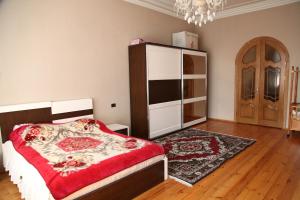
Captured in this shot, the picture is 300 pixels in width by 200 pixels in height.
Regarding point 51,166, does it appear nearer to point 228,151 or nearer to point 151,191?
point 151,191

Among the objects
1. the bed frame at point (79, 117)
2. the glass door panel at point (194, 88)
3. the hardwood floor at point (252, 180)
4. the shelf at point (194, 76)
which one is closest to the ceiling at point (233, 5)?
the shelf at point (194, 76)

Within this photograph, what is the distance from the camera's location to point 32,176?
189cm

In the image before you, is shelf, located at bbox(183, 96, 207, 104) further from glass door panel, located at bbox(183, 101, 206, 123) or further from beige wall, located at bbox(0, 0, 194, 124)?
beige wall, located at bbox(0, 0, 194, 124)

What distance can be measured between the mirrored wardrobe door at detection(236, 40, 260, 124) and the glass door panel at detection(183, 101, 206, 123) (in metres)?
0.93

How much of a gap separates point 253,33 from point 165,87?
2715 millimetres

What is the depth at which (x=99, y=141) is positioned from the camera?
8.87ft

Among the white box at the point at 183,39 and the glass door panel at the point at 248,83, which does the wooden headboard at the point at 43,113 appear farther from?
the glass door panel at the point at 248,83

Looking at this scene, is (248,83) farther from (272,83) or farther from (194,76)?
(194,76)

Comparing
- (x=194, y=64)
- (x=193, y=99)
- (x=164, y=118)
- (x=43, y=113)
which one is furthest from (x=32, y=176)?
(x=194, y=64)

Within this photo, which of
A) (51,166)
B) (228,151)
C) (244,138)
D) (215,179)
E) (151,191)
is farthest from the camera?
(244,138)

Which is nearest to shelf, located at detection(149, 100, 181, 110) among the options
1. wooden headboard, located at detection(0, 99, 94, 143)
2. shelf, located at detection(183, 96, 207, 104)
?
shelf, located at detection(183, 96, 207, 104)

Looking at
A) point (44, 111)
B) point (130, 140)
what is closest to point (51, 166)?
point (130, 140)

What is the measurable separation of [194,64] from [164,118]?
1.73 meters

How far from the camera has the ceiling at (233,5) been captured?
4.55m
